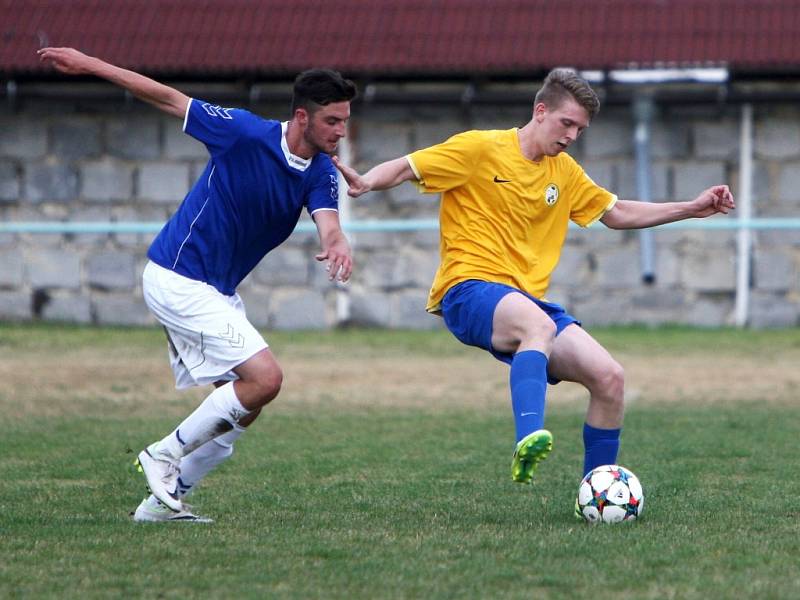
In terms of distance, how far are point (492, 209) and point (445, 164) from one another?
1.03 feet

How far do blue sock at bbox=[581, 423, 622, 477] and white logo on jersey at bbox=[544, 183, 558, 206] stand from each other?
109cm

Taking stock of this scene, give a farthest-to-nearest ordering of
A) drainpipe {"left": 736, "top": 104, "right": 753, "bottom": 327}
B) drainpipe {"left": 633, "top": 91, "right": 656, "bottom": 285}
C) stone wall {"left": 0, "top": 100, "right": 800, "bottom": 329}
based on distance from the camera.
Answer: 1. stone wall {"left": 0, "top": 100, "right": 800, "bottom": 329}
2. drainpipe {"left": 736, "top": 104, "right": 753, "bottom": 327}
3. drainpipe {"left": 633, "top": 91, "right": 656, "bottom": 285}

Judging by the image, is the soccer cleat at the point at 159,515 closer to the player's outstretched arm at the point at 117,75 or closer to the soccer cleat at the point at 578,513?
the soccer cleat at the point at 578,513

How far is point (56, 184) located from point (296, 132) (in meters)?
11.5

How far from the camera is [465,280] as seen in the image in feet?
21.5

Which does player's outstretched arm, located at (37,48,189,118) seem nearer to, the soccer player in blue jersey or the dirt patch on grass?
the soccer player in blue jersey

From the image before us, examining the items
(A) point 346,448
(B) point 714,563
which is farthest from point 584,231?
(B) point 714,563

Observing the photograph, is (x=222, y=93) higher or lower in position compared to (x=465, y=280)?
higher

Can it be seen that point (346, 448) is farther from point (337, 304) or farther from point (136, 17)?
point (136, 17)

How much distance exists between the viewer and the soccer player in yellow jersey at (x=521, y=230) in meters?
6.29

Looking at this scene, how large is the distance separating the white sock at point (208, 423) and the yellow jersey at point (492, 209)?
3.81 feet

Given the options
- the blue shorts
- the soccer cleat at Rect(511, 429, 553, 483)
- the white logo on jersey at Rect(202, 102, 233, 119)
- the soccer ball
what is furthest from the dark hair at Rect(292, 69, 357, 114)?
the soccer ball

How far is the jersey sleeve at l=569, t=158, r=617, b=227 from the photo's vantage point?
22.9 ft

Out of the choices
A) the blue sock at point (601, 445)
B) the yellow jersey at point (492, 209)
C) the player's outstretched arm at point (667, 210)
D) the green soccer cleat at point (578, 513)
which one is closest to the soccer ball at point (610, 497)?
the green soccer cleat at point (578, 513)
